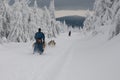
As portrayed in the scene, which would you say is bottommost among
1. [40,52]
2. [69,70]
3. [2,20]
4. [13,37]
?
[13,37]

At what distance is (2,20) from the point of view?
45812 mm

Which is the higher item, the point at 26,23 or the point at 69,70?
the point at 69,70

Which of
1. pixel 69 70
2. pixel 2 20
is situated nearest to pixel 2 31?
pixel 2 20

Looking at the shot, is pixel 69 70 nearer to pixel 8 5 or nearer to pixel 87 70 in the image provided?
pixel 87 70

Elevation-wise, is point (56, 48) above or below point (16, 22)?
above

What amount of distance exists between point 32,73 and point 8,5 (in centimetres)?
3833

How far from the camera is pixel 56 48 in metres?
27.8

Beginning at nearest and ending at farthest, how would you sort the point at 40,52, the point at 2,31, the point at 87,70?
the point at 87,70 < the point at 40,52 < the point at 2,31

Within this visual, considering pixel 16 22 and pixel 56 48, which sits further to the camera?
pixel 16 22

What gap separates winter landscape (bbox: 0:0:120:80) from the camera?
11766 mm

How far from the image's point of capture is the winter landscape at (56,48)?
11.8 m

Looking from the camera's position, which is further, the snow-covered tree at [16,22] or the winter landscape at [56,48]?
the snow-covered tree at [16,22]

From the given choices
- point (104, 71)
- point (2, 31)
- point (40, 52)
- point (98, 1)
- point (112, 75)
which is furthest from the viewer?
point (2, 31)

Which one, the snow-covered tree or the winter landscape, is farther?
the snow-covered tree
